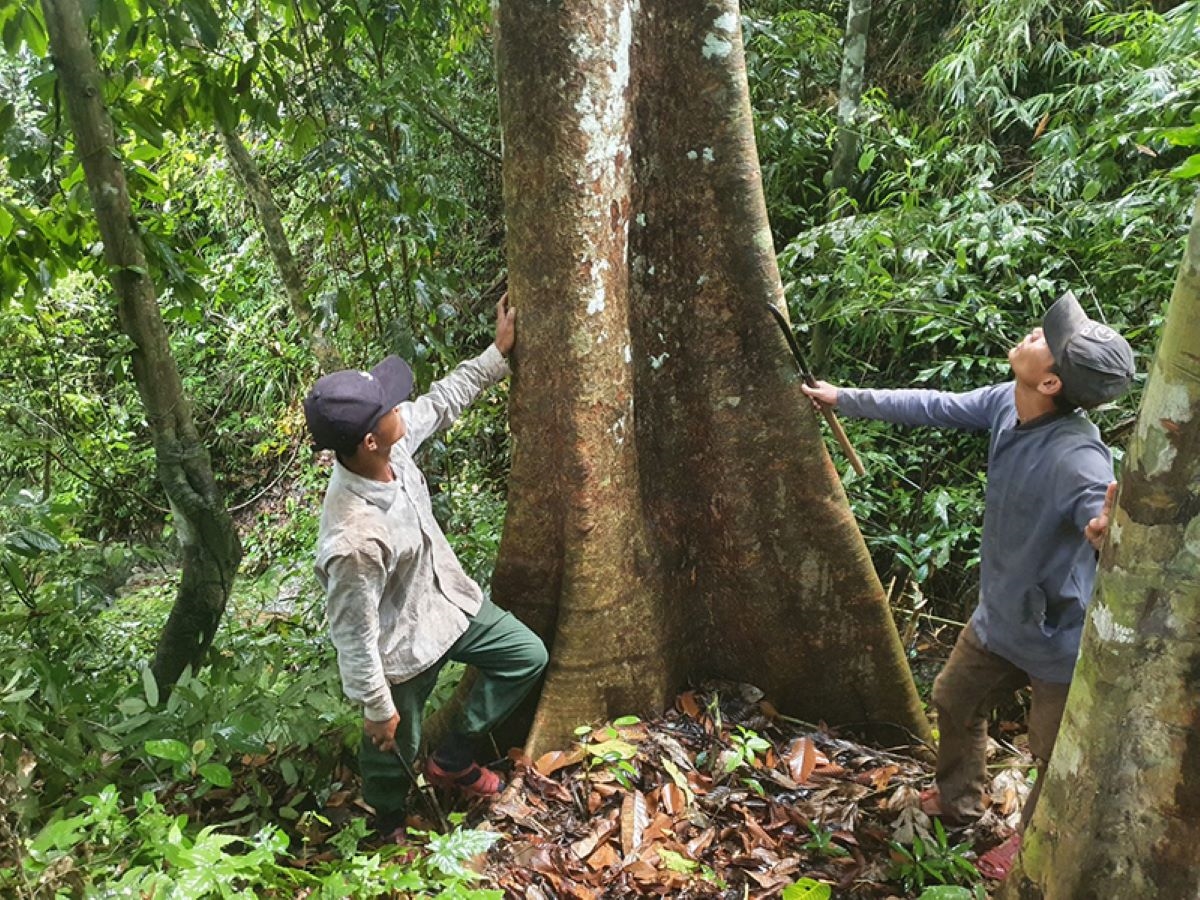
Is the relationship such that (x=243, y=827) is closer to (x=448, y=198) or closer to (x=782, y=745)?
(x=782, y=745)

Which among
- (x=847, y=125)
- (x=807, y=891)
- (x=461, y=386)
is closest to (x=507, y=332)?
(x=461, y=386)

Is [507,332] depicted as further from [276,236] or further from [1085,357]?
[276,236]

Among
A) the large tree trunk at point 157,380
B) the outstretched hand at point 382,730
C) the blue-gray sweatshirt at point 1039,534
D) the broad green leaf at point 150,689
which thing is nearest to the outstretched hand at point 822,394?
the blue-gray sweatshirt at point 1039,534

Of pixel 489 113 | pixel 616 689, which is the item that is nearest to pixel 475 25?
pixel 489 113

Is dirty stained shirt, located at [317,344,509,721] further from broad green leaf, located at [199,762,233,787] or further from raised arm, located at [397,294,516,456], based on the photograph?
broad green leaf, located at [199,762,233,787]

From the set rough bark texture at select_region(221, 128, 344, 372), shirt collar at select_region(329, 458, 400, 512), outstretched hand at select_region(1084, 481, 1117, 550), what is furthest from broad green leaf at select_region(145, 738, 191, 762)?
rough bark texture at select_region(221, 128, 344, 372)

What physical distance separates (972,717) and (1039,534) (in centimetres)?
86

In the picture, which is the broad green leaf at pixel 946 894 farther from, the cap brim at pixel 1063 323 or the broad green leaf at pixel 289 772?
the broad green leaf at pixel 289 772

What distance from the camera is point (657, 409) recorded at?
3521mm

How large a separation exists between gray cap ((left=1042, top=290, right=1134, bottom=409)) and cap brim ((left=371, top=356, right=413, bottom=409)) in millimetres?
2086

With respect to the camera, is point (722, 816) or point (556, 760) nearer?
point (722, 816)

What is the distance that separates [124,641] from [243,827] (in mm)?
2599

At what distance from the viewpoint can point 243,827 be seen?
339cm

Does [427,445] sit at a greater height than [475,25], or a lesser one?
lesser
